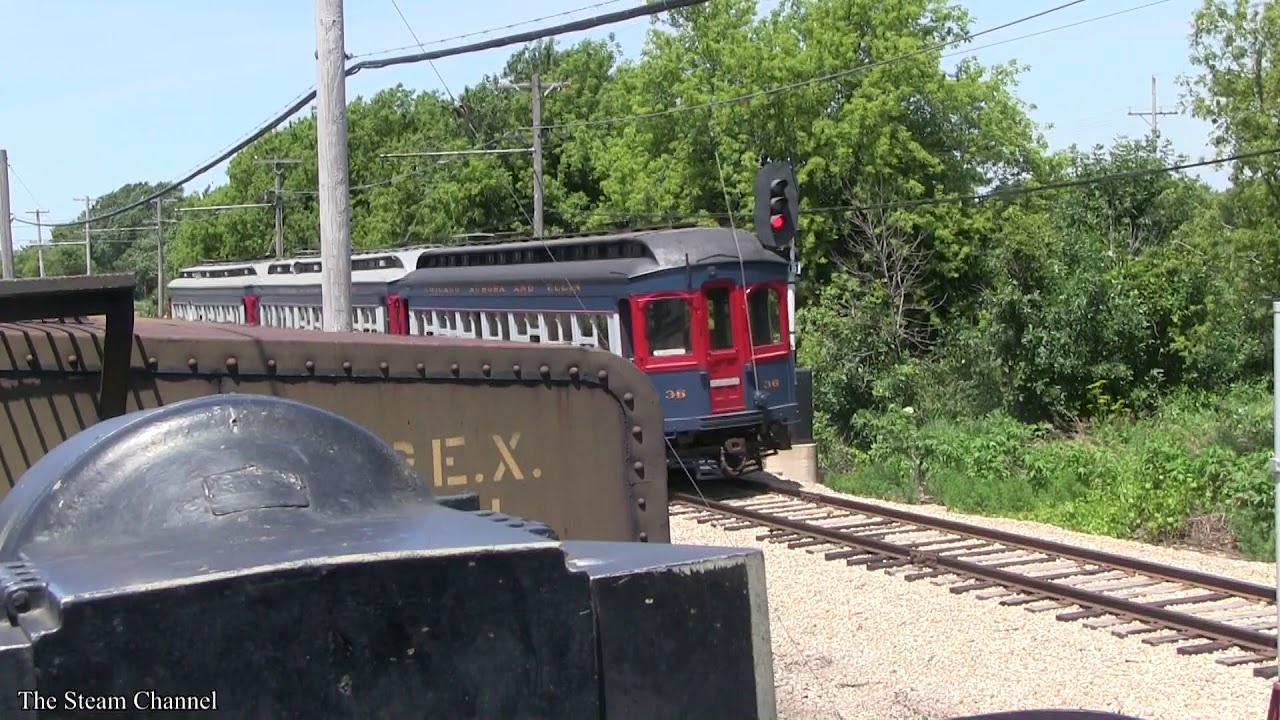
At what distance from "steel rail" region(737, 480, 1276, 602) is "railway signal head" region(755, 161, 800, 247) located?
3070 mm

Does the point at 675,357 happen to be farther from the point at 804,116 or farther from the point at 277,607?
the point at 804,116

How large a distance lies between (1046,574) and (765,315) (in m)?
6.27

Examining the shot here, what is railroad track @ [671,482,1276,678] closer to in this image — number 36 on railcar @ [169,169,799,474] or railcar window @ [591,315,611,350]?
number 36 on railcar @ [169,169,799,474]

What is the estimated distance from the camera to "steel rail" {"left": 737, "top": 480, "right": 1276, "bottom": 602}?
32.7 feet

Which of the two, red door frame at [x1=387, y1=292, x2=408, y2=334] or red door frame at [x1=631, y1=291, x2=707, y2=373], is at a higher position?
red door frame at [x1=387, y1=292, x2=408, y2=334]

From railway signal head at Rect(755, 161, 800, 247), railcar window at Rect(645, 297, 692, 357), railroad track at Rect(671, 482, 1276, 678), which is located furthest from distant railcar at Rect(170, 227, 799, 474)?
railroad track at Rect(671, 482, 1276, 678)

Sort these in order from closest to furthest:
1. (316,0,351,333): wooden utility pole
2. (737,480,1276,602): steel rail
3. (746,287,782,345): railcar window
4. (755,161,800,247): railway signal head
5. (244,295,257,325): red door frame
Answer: (316,0,351,333): wooden utility pole, (737,480,1276,602): steel rail, (755,161,800,247): railway signal head, (746,287,782,345): railcar window, (244,295,257,325): red door frame

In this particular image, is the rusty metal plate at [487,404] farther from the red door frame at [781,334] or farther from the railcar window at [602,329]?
the red door frame at [781,334]

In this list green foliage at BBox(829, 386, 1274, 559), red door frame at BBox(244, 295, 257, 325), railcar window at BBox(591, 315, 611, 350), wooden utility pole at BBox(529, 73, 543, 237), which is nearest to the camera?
green foliage at BBox(829, 386, 1274, 559)

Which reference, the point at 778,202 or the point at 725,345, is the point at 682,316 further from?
the point at 778,202

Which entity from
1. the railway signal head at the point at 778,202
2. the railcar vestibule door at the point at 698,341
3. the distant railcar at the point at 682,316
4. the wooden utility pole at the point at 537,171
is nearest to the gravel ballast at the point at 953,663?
the distant railcar at the point at 682,316

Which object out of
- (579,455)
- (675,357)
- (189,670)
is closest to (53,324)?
(579,455)

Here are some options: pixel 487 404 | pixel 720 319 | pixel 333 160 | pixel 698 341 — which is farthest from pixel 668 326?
pixel 487 404

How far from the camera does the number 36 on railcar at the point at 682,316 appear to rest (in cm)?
1578
